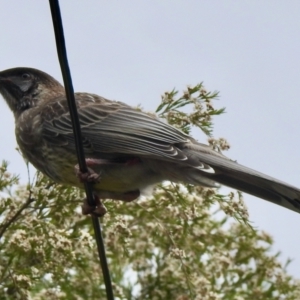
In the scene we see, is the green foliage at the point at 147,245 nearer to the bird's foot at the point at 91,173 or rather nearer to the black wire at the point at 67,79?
the bird's foot at the point at 91,173

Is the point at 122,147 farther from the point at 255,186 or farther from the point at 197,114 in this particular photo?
the point at 255,186

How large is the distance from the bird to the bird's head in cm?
31

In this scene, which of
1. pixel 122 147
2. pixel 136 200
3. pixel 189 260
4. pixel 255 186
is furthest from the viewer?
pixel 189 260

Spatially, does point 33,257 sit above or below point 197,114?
below

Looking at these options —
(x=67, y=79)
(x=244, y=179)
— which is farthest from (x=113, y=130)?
(x=67, y=79)

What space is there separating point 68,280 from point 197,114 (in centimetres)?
175

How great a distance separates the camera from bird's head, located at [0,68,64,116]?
21.8ft

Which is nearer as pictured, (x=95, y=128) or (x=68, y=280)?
(x=95, y=128)

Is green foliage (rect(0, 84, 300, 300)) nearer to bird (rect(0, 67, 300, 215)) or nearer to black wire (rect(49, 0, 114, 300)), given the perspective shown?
bird (rect(0, 67, 300, 215))

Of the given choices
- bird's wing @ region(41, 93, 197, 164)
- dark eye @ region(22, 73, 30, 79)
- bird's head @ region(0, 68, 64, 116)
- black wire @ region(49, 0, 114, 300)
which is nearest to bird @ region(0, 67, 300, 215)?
bird's wing @ region(41, 93, 197, 164)

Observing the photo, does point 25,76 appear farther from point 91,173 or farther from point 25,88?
point 91,173

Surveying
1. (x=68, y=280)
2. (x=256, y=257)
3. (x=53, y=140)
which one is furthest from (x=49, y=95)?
(x=256, y=257)

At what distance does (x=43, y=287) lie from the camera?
6434 millimetres

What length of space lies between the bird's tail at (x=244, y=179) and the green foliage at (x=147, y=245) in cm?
15
